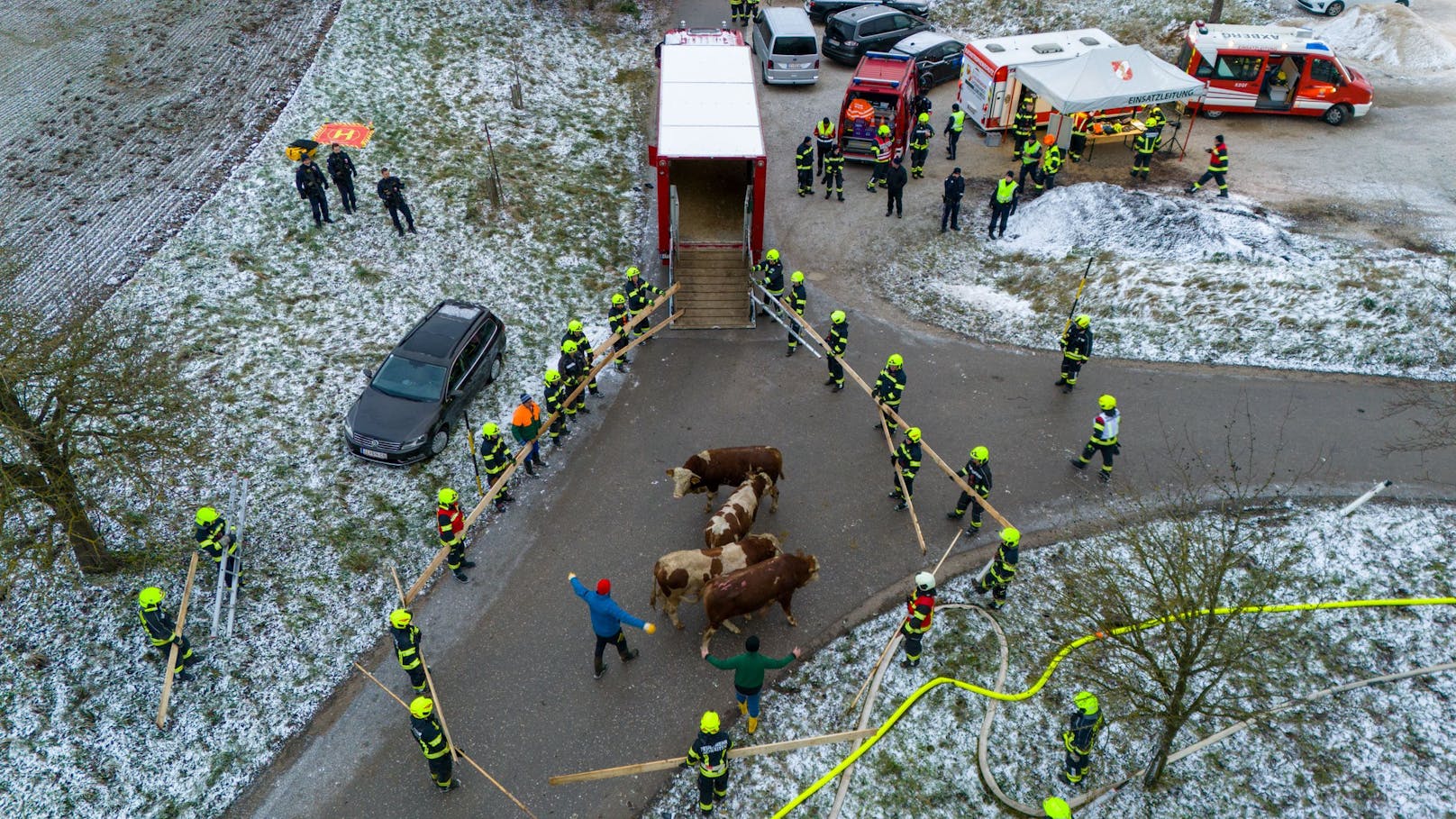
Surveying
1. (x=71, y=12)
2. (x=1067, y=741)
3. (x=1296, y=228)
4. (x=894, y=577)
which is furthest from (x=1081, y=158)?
(x=71, y=12)

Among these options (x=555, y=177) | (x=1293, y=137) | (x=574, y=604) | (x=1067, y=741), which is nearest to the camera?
(x=1067, y=741)

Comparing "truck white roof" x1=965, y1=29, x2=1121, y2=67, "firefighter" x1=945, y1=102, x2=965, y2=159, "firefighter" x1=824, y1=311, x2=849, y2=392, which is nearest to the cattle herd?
"firefighter" x1=824, y1=311, x2=849, y2=392

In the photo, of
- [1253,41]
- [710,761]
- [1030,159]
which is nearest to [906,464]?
[710,761]

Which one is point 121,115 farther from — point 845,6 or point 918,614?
point 918,614

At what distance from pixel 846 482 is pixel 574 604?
469 cm

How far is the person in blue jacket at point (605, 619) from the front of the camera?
9.88 metres

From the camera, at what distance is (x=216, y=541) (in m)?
11.4

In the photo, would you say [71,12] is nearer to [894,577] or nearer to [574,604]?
[574,604]

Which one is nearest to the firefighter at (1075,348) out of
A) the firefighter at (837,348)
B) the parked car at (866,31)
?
the firefighter at (837,348)

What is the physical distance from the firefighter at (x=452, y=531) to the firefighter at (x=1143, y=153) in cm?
1836

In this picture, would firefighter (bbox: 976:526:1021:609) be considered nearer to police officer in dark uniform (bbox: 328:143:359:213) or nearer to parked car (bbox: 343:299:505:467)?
parked car (bbox: 343:299:505:467)

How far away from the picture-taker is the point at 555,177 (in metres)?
21.2

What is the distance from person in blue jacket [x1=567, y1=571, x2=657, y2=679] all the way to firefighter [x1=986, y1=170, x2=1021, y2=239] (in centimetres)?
1346

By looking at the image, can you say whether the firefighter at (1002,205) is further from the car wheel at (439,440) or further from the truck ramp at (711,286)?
the car wheel at (439,440)
